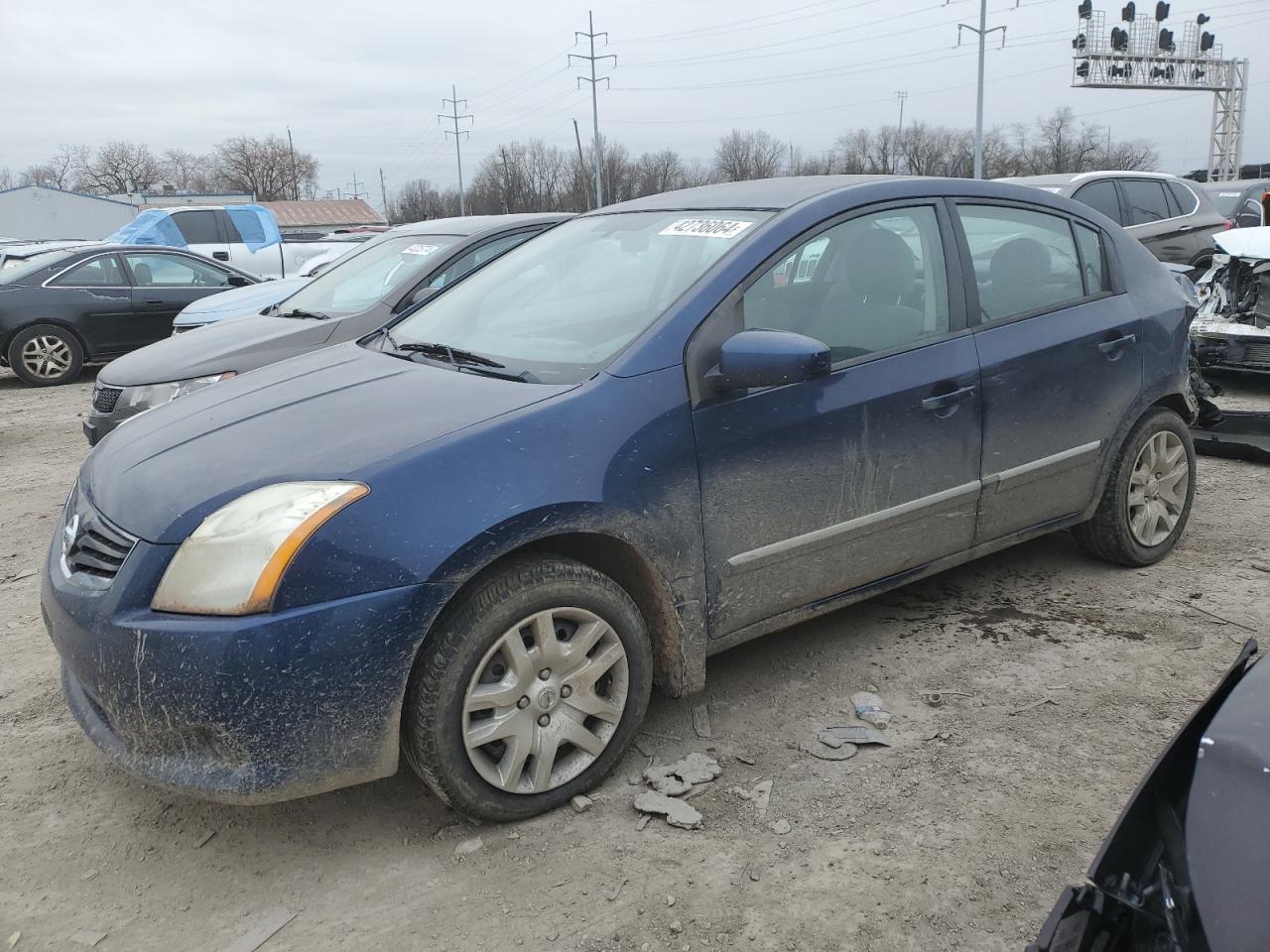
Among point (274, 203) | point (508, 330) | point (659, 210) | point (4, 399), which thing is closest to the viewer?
point (508, 330)

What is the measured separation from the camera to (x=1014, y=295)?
12.5 ft

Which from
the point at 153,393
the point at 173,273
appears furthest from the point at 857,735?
the point at 173,273

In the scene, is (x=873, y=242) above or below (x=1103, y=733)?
above

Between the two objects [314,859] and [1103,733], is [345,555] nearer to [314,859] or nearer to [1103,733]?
[314,859]

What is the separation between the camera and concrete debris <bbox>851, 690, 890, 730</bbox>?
3.23 meters

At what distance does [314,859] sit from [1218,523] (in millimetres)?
4438

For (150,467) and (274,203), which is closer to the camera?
(150,467)

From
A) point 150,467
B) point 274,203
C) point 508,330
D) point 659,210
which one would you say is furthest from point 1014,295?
point 274,203

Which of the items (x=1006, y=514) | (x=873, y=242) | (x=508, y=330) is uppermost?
(x=873, y=242)

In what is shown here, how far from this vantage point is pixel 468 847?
2.69 m

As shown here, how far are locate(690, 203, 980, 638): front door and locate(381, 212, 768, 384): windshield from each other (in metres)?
0.24

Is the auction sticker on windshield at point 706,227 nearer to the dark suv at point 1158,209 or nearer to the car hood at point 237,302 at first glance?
the car hood at point 237,302

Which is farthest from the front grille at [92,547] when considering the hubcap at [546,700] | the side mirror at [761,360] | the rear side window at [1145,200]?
the rear side window at [1145,200]

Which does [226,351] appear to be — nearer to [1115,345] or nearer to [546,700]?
[546,700]
